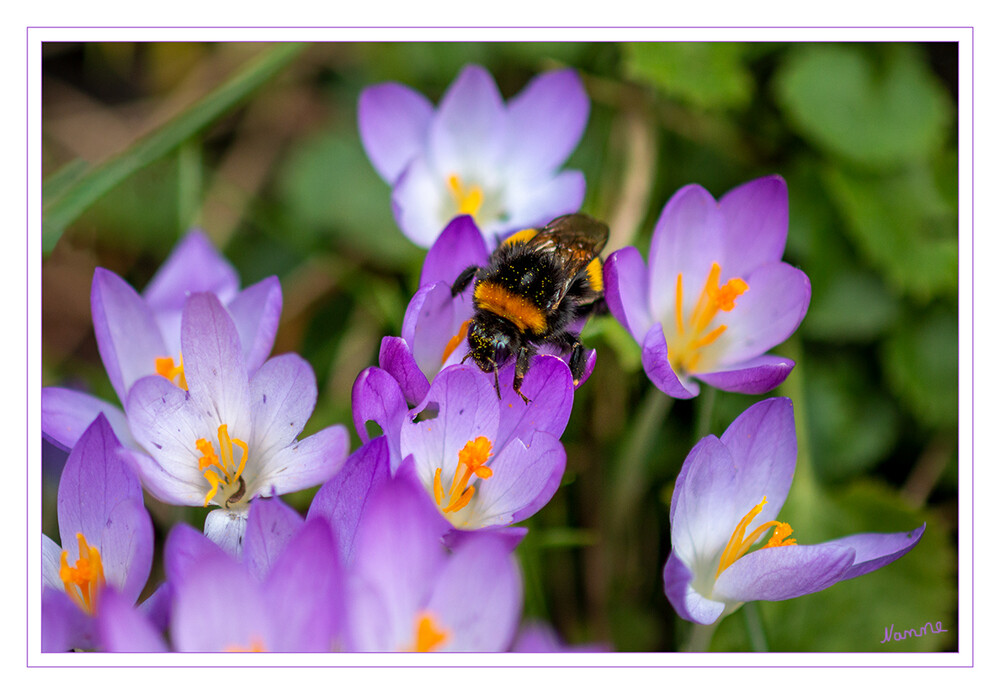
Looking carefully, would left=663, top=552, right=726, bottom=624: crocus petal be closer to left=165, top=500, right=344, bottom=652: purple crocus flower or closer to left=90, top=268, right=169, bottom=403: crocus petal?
left=165, top=500, right=344, bottom=652: purple crocus flower

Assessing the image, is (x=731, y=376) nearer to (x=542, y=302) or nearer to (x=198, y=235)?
(x=542, y=302)

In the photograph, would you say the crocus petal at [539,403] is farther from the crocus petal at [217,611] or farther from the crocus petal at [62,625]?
the crocus petal at [62,625]

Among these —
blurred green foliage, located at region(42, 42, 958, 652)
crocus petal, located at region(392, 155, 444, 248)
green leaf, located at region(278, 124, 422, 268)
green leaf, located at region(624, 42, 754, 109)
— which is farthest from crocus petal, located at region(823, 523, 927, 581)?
green leaf, located at region(278, 124, 422, 268)

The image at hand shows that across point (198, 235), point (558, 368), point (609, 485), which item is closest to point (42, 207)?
point (198, 235)

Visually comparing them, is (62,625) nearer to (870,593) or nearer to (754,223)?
(754,223)

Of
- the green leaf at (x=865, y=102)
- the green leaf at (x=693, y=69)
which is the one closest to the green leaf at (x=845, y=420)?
the green leaf at (x=865, y=102)
